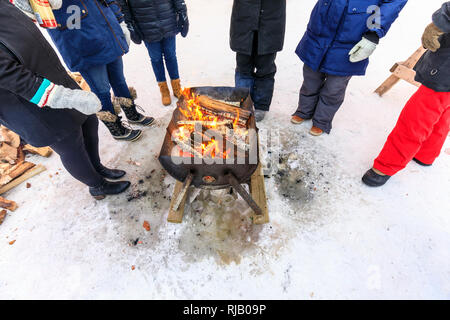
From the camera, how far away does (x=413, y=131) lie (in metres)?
2.13

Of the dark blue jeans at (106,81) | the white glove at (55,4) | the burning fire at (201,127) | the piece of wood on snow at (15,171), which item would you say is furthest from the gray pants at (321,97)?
the piece of wood on snow at (15,171)

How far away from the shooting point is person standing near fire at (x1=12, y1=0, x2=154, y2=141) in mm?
1976

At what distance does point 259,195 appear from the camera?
7.90ft

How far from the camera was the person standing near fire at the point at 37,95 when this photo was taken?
4.34 ft

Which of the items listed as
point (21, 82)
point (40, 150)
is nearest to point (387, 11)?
point (21, 82)

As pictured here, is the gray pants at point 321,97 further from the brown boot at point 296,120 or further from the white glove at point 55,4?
the white glove at point 55,4

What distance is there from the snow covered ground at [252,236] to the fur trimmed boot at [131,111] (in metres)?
0.36

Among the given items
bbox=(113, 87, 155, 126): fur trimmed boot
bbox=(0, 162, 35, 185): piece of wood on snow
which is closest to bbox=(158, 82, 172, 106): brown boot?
bbox=(113, 87, 155, 126): fur trimmed boot

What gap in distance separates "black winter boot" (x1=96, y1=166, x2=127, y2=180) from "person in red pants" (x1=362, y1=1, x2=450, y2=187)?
9.23 feet

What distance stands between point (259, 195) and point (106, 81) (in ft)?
6.87

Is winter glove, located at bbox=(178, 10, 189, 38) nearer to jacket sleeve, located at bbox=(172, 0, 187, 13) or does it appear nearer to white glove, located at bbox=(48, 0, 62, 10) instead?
jacket sleeve, located at bbox=(172, 0, 187, 13)

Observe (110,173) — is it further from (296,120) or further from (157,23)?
(296,120)

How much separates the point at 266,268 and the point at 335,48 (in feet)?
7.52

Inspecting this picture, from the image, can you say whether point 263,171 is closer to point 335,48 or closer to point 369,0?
point 335,48
